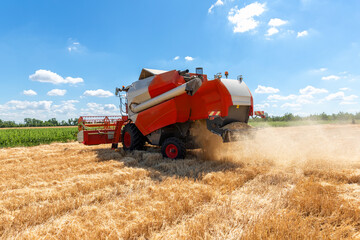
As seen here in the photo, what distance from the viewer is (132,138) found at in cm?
715

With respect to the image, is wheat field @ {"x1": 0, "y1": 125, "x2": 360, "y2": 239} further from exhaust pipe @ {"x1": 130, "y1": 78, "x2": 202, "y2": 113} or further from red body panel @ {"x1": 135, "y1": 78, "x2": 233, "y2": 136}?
exhaust pipe @ {"x1": 130, "y1": 78, "x2": 202, "y2": 113}

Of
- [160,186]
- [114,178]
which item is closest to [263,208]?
[160,186]

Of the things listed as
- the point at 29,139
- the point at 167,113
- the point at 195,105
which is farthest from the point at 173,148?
the point at 29,139

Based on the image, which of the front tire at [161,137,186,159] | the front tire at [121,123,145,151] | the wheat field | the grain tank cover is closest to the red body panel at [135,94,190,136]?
the front tire at [161,137,186,159]

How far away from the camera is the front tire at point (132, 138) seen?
7.16 m

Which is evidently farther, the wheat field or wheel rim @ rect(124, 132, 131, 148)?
wheel rim @ rect(124, 132, 131, 148)

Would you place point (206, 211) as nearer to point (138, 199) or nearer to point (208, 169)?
point (138, 199)

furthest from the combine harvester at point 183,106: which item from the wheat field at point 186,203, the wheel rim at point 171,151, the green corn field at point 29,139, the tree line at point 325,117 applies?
the tree line at point 325,117

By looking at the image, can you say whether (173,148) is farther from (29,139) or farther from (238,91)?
(29,139)

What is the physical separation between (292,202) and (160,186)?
74.8 inches

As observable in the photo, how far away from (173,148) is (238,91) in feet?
7.75

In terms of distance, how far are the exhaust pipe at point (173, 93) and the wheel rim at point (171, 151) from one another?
131 cm

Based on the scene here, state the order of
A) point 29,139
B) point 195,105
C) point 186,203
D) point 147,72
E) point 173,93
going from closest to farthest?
Answer: point 186,203 → point 173,93 → point 195,105 → point 147,72 → point 29,139

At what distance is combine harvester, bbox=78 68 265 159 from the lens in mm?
5359
